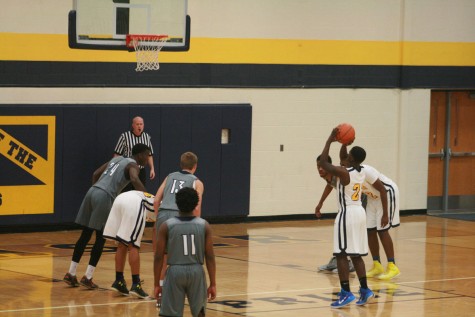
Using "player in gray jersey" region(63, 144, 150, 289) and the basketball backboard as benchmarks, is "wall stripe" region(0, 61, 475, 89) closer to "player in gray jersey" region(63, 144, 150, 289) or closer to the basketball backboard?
the basketball backboard

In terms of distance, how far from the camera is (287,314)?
40.2ft

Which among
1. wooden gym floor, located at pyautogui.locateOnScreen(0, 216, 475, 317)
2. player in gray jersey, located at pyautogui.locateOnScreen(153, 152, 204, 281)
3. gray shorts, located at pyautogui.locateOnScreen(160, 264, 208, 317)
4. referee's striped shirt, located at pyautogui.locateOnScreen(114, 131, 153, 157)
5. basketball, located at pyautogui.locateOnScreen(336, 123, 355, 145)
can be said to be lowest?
wooden gym floor, located at pyautogui.locateOnScreen(0, 216, 475, 317)

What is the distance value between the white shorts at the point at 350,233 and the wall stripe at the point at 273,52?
25.6 feet

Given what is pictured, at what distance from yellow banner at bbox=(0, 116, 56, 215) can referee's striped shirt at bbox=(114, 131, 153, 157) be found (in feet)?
3.82

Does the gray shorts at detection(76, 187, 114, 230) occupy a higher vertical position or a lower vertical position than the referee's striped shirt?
lower

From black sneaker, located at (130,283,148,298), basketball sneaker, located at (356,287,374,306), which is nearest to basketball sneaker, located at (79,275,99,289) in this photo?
black sneaker, located at (130,283,148,298)

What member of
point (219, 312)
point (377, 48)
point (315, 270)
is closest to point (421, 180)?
point (377, 48)

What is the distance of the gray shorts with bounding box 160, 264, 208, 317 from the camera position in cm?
922

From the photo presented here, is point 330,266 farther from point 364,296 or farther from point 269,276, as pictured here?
point 364,296

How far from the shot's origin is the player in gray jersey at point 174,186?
11820 millimetres

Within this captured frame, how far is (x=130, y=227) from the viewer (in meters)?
12.8

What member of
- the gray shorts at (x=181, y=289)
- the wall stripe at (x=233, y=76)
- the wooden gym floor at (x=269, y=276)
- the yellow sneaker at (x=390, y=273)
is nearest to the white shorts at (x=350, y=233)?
the wooden gym floor at (x=269, y=276)

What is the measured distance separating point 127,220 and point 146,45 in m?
5.52

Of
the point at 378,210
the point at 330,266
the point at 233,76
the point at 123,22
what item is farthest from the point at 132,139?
the point at 378,210
